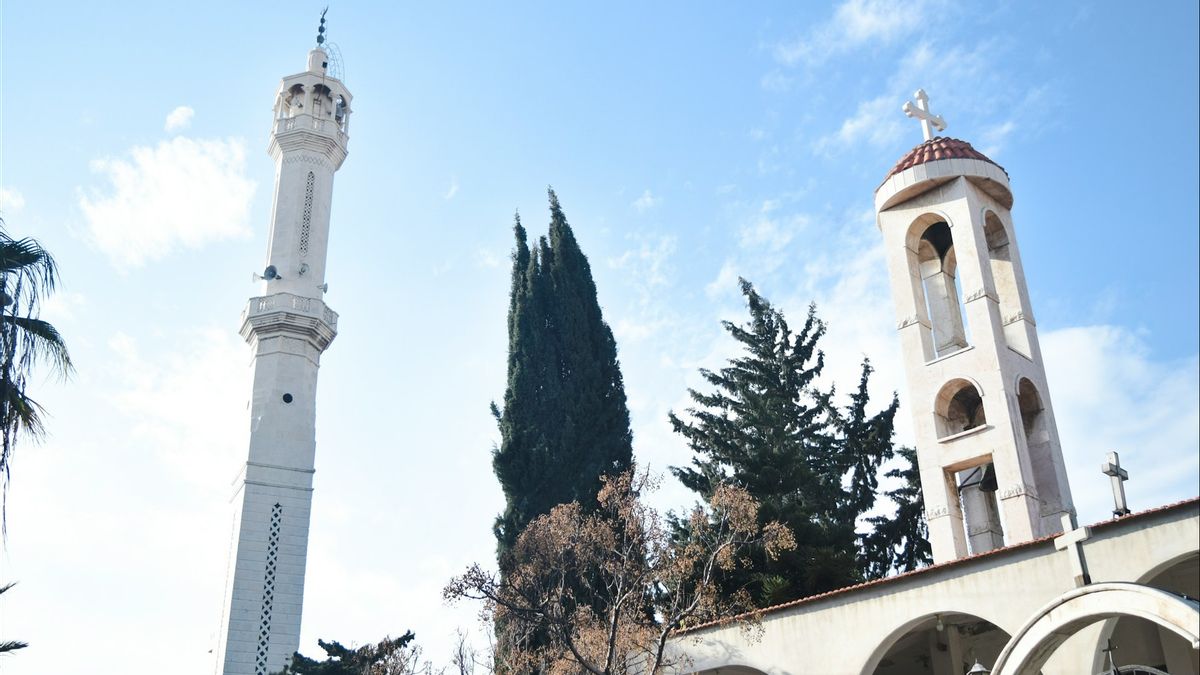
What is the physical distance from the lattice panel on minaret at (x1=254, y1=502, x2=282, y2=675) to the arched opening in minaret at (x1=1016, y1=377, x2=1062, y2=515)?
1565 cm

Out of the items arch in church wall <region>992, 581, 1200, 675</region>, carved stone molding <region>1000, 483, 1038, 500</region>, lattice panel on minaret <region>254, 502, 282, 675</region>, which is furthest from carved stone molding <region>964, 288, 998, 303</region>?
lattice panel on minaret <region>254, 502, 282, 675</region>

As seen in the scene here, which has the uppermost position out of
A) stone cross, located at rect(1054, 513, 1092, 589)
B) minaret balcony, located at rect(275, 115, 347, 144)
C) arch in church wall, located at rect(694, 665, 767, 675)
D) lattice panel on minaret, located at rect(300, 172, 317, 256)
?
minaret balcony, located at rect(275, 115, 347, 144)

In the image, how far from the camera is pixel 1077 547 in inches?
495

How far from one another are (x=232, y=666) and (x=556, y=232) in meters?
14.5

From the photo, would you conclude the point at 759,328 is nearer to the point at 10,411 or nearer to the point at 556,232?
the point at 556,232

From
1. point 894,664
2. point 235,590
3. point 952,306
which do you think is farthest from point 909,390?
point 235,590

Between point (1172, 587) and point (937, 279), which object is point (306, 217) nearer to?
point (937, 279)

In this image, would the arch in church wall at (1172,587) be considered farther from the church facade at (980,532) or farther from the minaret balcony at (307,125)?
the minaret balcony at (307,125)

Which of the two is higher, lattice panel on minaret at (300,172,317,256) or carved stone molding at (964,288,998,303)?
lattice panel on minaret at (300,172,317,256)

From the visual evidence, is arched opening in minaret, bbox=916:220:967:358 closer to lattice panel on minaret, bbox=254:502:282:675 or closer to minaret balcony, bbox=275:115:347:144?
lattice panel on minaret, bbox=254:502:282:675

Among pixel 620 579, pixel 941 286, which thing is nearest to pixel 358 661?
pixel 620 579

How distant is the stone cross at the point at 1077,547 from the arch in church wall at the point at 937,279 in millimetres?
5444

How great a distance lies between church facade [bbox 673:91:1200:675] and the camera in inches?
482

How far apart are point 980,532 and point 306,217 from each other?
18.3m
